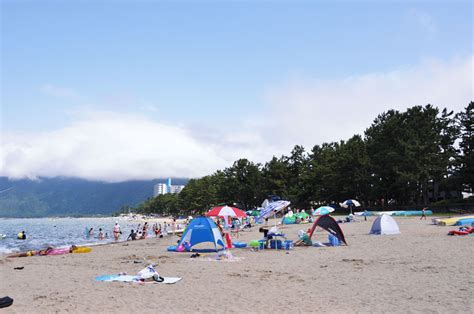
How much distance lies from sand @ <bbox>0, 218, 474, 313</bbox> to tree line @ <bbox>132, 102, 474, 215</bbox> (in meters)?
36.6

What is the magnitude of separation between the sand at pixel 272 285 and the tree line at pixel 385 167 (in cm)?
3662

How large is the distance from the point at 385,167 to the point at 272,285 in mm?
48973

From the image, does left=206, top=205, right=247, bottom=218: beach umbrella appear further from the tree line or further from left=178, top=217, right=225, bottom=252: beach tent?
the tree line

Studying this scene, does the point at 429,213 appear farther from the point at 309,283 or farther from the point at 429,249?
the point at 309,283

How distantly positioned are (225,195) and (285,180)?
74.6 feet

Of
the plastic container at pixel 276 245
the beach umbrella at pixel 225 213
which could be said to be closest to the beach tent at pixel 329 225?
the plastic container at pixel 276 245

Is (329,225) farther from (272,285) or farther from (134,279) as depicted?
(134,279)

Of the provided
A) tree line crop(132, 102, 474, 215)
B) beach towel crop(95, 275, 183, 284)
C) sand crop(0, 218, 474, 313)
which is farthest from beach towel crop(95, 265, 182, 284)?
tree line crop(132, 102, 474, 215)

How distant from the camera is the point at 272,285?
418 inches

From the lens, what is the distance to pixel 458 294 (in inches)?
345

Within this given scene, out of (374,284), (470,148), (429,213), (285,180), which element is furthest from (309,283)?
(285,180)

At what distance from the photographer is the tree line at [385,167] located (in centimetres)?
5000

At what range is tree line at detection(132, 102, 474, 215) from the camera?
5000cm

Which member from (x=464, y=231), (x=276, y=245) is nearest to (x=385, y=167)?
(x=464, y=231)
